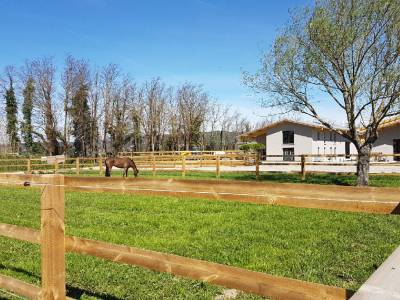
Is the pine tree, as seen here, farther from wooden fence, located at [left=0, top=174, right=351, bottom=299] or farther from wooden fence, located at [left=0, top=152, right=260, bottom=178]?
wooden fence, located at [left=0, top=174, right=351, bottom=299]

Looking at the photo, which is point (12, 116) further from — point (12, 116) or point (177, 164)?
point (177, 164)

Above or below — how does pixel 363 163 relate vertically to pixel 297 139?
below

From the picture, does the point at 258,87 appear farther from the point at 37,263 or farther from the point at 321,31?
the point at 37,263

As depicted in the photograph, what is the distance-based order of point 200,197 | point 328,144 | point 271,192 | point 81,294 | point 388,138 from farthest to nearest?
1. point 328,144
2. point 388,138
3. point 81,294
4. point 200,197
5. point 271,192

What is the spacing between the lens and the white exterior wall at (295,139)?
47.8 m

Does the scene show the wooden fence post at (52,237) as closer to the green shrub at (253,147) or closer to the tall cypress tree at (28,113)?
the green shrub at (253,147)

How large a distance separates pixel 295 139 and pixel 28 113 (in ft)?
106

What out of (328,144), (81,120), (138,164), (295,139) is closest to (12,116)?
(81,120)

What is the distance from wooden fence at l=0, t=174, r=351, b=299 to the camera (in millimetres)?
2304

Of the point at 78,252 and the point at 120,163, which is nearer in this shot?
the point at 78,252

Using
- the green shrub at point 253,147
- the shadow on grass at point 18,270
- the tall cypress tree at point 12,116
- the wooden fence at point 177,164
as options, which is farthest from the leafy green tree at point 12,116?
the shadow on grass at point 18,270

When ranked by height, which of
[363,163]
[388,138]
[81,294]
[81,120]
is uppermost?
[81,120]

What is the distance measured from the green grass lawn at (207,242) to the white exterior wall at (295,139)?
3869 cm

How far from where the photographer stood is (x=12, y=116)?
5166 centimetres
